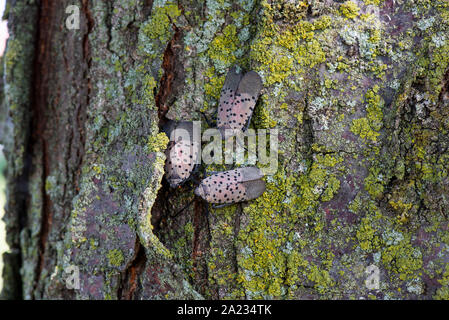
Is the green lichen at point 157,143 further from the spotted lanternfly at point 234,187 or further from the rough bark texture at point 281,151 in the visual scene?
the spotted lanternfly at point 234,187

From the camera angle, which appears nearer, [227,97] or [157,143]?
[157,143]

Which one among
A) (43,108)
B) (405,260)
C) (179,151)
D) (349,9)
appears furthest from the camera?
(43,108)

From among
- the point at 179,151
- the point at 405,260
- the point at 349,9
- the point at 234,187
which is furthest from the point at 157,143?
the point at 405,260

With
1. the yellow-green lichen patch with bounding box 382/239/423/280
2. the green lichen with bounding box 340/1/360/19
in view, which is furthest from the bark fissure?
the yellow-green lichen patch with bounding box 382/239/423/280

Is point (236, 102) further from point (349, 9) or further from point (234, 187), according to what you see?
point (349, 9)

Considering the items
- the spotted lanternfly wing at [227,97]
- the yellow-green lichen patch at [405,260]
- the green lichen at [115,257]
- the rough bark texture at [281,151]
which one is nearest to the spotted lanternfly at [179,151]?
the rough bark texture at [281,151]
